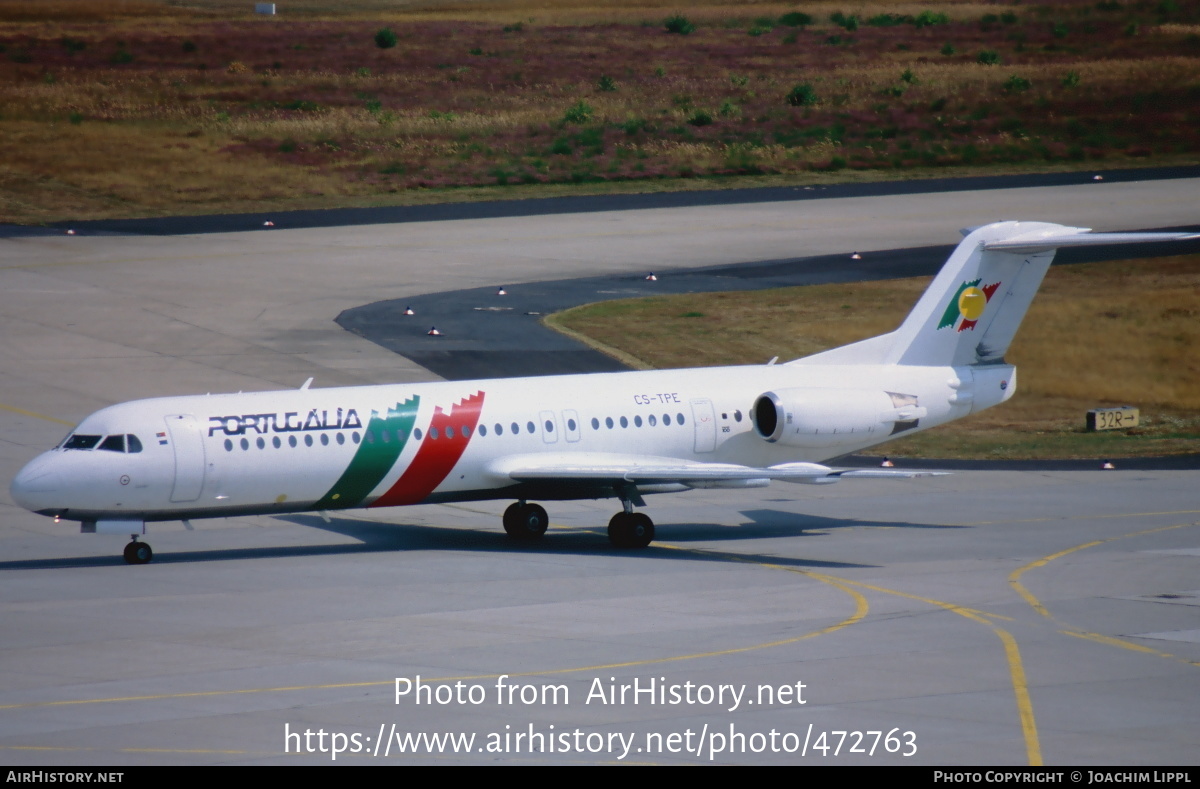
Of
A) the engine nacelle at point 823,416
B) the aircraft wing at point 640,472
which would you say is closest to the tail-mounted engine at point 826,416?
the engine nacelle at point 823,416

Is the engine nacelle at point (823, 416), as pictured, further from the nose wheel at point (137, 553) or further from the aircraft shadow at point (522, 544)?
the nose wheel at point (137, 553)

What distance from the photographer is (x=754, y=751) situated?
17562 millimetres

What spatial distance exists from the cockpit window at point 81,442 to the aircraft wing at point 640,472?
286 inches

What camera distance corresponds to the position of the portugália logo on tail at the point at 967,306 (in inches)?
1368

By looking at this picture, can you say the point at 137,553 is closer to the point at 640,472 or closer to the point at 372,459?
the point at 372,459

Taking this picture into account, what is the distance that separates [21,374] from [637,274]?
24.3 metres

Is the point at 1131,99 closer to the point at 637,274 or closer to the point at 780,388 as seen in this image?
the point at 637,274

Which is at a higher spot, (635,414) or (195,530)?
(635,414)

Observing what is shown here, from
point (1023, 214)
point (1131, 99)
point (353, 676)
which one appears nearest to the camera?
point (353, 676)

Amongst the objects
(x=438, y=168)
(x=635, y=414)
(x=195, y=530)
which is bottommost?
(x=195, y=530)

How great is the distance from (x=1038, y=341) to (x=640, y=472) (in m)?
26.0

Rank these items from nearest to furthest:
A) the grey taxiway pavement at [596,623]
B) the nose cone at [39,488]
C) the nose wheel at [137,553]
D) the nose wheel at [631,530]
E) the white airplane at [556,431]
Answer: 1. the grey taxiway pavement at [596,623]
2. the nose cone at [39,488]
3. the white airplane at [556,431]
4. the nose wheel at [137,553]
5. the nose wheel at [631,530]
